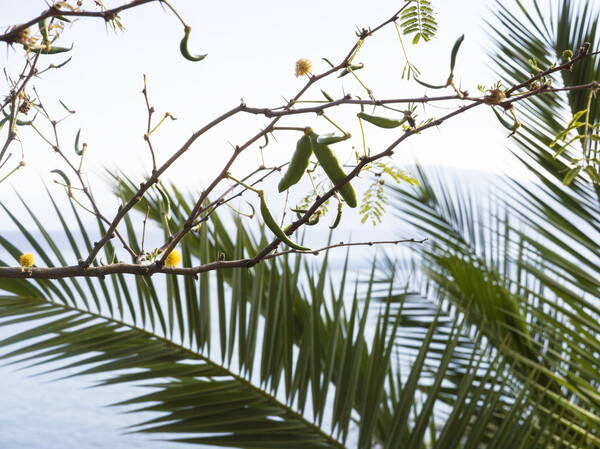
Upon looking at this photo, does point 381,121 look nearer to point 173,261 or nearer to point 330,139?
point 330,139

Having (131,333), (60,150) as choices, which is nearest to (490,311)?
(131,333)

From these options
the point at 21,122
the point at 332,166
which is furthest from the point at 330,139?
the point at 21,122

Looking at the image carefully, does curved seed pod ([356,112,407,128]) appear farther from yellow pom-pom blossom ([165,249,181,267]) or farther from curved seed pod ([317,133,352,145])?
yellow pom-pom blossom ([165,249,181,267])

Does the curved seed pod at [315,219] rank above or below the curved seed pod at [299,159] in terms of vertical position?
below

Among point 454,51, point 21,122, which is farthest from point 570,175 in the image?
point 21,122

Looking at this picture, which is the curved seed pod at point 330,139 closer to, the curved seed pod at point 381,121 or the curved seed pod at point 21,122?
the curved seed pod at point 381,121

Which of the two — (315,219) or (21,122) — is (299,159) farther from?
(21,122)

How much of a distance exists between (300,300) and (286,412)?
6.8 inches

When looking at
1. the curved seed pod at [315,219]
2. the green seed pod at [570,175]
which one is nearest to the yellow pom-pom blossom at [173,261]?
the curved seed pod at [315,219]

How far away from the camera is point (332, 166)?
22 cm

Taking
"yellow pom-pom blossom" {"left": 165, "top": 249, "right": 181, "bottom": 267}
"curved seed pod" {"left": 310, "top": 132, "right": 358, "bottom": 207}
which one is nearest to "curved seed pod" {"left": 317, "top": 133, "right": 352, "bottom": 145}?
"curved seed pod" {"left": 310, "top": 132, "right": 358, "bottom": 207}

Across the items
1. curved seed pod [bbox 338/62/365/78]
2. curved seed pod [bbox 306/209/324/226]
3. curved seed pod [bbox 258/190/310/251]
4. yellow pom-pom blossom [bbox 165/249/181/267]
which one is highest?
curved seed pod [bbox 338/62/365/78]

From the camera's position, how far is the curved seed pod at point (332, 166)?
0.22 meters

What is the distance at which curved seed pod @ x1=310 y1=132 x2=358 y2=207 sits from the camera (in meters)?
0.22
